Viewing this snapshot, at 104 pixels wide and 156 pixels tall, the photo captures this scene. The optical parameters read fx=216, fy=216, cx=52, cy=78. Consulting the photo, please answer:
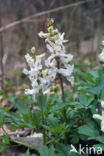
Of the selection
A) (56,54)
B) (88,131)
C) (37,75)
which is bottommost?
(88,131)

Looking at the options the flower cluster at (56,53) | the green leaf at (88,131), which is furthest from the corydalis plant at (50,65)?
the green leaf at (88,131)

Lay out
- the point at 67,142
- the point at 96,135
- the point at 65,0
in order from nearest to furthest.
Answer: the point at 96,135, the point at 67,142, the point at 65,0

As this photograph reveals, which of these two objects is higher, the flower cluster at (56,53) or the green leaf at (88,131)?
the flower cluster at (56,53)

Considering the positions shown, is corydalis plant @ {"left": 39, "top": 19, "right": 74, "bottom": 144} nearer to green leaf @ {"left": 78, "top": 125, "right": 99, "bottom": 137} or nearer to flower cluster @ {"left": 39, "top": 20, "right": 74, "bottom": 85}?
flower cluster @ {"left": 39, "top": 20, "right": 74, "bottom": 85}

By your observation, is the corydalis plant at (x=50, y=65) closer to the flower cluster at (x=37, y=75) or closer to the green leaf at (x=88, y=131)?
the flower cluster at (x=37, y=75)

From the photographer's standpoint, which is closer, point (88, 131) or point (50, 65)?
point (88, 131)

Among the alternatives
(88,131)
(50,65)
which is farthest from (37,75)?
(88,131)

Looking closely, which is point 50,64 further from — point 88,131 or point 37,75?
point 88,131

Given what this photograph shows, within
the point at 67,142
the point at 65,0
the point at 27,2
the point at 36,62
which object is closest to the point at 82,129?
the point at 67,142

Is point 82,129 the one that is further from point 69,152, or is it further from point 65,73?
point 65,73

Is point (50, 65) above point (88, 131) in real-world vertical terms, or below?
above

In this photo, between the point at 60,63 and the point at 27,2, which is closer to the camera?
the point at 60,63
